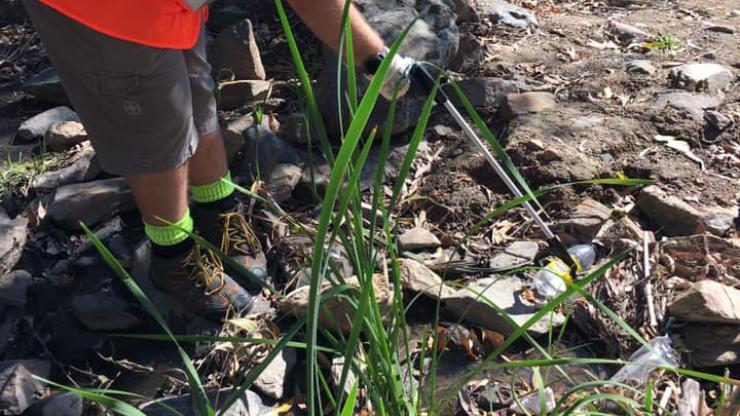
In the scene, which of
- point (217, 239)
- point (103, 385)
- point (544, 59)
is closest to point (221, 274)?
point (217, 239)

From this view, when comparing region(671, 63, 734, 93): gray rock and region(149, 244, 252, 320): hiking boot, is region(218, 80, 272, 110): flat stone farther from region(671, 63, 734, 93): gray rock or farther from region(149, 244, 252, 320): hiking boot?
region(671, 63, 734, 93): gray rock

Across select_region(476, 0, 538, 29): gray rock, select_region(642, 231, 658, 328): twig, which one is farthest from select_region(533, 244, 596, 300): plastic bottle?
select_region(476, 0, 538, 29): gray rock

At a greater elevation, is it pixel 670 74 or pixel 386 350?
pixel 386 350

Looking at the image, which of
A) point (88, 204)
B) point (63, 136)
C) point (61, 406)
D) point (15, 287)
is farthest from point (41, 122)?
point (61, 406)

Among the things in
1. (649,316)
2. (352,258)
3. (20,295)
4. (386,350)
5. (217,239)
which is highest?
(352,258)

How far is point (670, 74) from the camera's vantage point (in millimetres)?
3664

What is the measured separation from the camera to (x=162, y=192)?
2424 millimetres

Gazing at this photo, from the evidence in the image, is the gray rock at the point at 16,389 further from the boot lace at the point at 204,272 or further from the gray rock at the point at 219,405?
the boot lace at the point at 204,272

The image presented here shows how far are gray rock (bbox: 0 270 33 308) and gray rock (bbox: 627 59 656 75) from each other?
290cm

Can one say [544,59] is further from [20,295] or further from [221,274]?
[20,295]

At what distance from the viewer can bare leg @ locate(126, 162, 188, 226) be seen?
239cm

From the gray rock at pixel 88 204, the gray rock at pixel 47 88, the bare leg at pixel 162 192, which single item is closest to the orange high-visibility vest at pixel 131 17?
the bare leg at pixel 162 192

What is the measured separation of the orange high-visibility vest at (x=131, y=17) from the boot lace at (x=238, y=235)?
812mm

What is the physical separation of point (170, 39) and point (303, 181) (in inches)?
43.1
